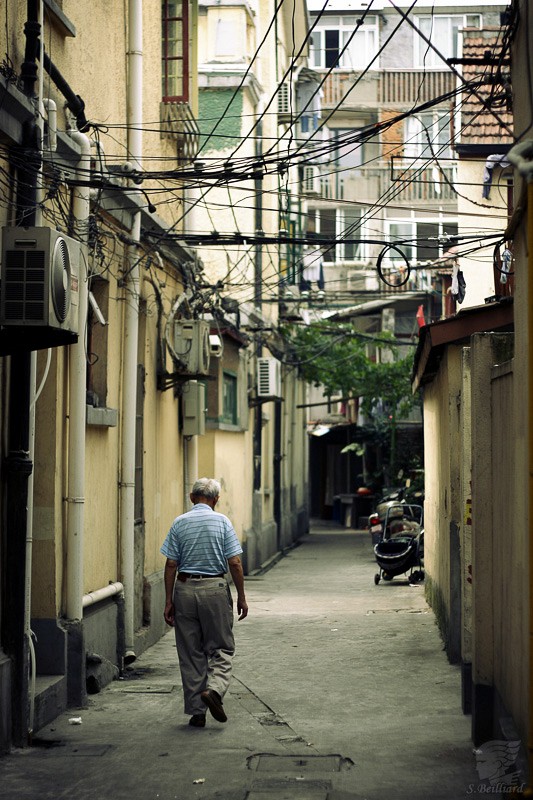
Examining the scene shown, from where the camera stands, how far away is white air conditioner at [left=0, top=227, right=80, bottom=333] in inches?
309

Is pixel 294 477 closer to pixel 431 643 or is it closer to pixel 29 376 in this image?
pixel 431 643

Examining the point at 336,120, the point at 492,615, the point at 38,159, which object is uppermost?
the point at 336,120

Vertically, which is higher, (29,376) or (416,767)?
(29,376)

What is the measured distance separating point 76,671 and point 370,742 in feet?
8.49

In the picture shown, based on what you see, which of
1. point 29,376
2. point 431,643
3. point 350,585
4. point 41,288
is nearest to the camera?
point 41,288

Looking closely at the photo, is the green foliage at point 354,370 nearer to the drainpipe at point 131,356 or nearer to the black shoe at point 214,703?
the drainpipe at point 131,356

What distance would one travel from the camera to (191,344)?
1496 centimetres

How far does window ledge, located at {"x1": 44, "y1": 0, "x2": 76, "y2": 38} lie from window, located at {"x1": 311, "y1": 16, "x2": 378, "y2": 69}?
3291cm

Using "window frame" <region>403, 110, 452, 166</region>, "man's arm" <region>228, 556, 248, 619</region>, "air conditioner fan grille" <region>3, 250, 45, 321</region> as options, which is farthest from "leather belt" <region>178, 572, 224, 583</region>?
"window frame" <region>403, 110, 452, 166</region>

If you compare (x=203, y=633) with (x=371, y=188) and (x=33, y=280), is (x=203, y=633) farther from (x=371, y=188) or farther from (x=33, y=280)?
(x=371, y=188)

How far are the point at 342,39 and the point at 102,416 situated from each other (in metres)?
34.2

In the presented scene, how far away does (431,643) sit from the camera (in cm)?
1368

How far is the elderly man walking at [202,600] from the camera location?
959 cm

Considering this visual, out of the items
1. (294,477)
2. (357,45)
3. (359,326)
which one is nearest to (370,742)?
(294,477)
